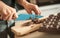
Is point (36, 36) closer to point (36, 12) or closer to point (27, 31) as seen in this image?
point (27, 31)

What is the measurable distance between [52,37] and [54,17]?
10 centimetres

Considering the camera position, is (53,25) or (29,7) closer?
(53,25)

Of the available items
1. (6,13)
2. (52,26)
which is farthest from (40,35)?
(6,13)

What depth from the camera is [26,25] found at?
65 centimetres

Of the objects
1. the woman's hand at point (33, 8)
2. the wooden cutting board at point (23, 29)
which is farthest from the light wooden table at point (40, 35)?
the woman's hand at point (33, 8)

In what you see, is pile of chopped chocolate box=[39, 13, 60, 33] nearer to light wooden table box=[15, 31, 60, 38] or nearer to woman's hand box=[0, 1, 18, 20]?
light wooden table box=[15, 31, 60, 38]

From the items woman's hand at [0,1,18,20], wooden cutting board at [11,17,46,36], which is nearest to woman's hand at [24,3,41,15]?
wooden cutting board at [11,17,46,36]

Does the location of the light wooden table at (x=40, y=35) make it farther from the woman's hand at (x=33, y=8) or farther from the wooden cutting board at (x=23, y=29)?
the woman's hand at (x=33, y=8)

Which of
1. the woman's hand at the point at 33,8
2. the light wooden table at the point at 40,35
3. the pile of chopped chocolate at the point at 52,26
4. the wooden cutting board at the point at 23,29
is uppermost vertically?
the woman's hand at the point at 33,8

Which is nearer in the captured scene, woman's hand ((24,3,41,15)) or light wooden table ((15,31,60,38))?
light wooden table ((15,31,60,38))

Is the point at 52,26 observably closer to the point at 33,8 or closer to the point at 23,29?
the point at 23,29

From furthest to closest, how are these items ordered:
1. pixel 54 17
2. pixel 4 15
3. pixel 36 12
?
1. pixel 36 12
2. pixel 54 17
3. pixel 4 15

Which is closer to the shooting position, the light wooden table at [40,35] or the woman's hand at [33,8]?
the light wooden table at [40,35]

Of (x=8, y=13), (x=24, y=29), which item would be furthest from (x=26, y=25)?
(x=8, y=13)
